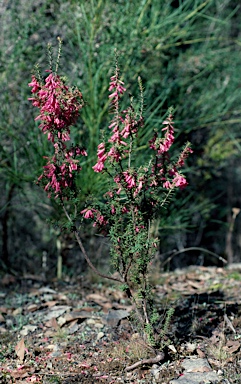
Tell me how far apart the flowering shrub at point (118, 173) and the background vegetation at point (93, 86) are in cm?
121

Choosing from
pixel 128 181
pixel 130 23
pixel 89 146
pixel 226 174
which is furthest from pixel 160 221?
pixel 226 174

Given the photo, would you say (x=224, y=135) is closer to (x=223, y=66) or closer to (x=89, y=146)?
(x=223, y=66)

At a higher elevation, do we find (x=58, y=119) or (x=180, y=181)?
(x=58, y=119)

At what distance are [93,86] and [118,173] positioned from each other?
1883 millimetres

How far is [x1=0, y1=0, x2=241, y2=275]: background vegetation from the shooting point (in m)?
4.49

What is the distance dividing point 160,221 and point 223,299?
114cm

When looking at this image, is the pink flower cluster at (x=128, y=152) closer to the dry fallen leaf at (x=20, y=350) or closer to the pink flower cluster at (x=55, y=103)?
the pink flower cluster at (x=55, y=103)

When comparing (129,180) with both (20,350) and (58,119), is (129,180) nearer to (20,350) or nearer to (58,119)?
(58,119)

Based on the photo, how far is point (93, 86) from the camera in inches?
174

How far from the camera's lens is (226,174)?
331 inches

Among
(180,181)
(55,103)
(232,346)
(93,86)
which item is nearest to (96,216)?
(180,181)

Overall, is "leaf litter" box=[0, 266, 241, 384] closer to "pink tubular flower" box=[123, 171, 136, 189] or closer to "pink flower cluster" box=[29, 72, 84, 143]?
"pink tubular flower" box=[123, 171, 136, 189]

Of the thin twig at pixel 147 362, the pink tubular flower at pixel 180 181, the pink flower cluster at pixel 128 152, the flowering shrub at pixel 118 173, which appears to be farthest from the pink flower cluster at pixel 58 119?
the thin twig at pixel 147 362

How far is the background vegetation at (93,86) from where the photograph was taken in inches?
177
